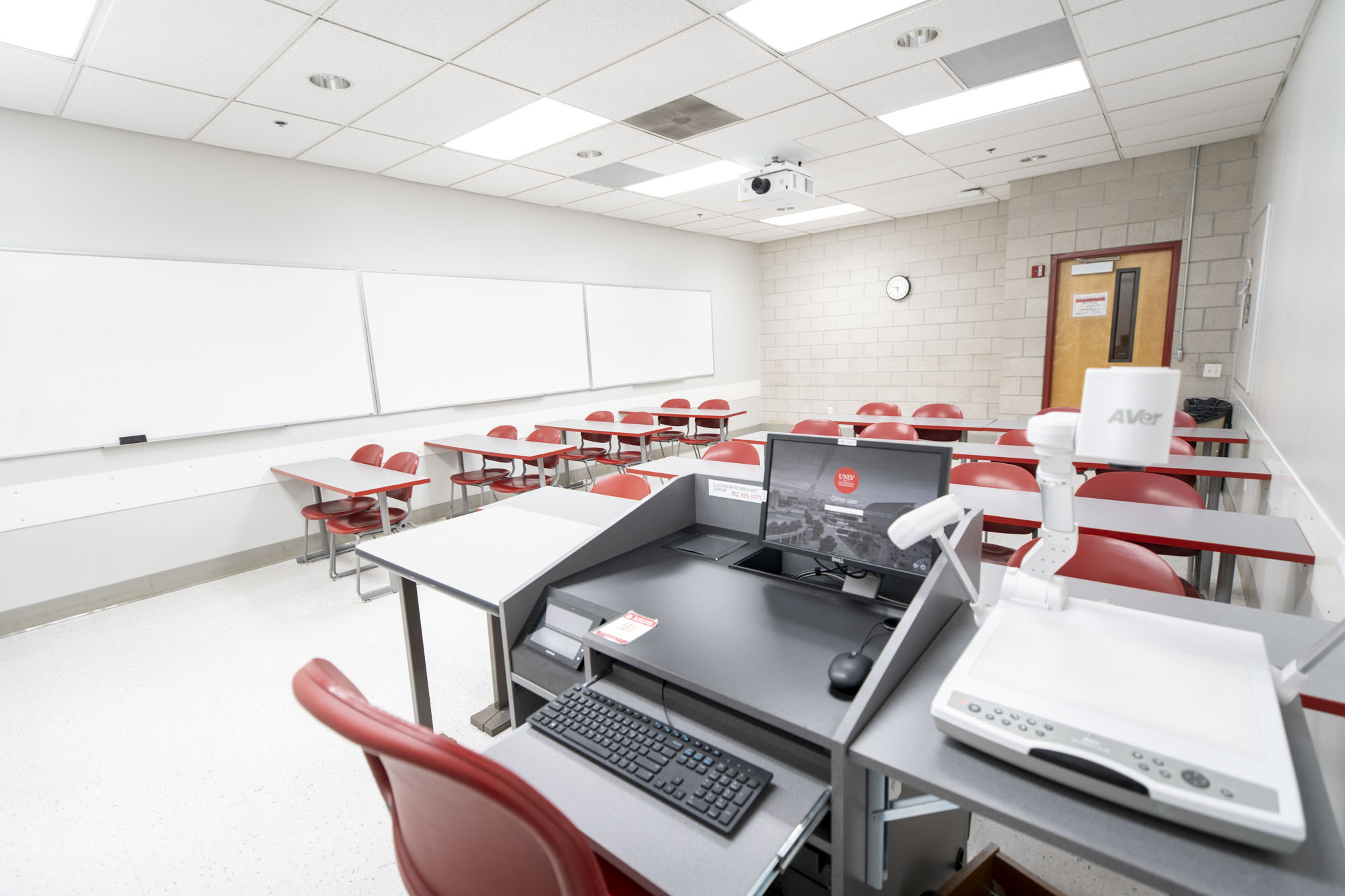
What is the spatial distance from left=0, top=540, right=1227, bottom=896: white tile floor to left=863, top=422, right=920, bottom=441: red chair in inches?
99.9

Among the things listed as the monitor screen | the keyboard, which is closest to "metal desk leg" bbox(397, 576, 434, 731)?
the keyboard

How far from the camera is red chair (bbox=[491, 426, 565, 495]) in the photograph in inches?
179

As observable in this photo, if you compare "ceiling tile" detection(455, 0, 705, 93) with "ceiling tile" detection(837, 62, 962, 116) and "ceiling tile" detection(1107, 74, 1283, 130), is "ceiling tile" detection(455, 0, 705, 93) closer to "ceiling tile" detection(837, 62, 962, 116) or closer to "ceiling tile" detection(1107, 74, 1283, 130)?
"ceiling tile" detection(837, 62, 962, 116)

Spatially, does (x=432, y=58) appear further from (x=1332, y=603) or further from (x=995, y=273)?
(x=995, y=273)

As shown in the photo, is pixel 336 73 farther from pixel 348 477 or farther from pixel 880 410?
pixel 880 410

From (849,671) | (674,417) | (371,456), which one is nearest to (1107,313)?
(674,417)

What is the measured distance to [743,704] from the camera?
1031 mm

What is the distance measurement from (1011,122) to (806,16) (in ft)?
7.22

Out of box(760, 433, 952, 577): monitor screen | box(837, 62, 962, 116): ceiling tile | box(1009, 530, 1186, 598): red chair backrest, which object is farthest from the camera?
box(837, 62, 962, 116): ceiling tile

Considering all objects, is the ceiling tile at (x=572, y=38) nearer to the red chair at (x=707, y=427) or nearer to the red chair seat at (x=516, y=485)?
the red chair seat at (x=516, y=485)

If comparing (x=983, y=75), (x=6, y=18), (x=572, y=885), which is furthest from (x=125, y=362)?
(x=983, y=75)

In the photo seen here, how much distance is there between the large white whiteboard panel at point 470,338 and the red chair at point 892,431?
10.8 ft

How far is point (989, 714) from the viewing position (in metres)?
0.84

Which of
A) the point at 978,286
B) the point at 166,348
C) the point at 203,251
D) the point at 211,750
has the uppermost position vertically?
the point at 203,251
